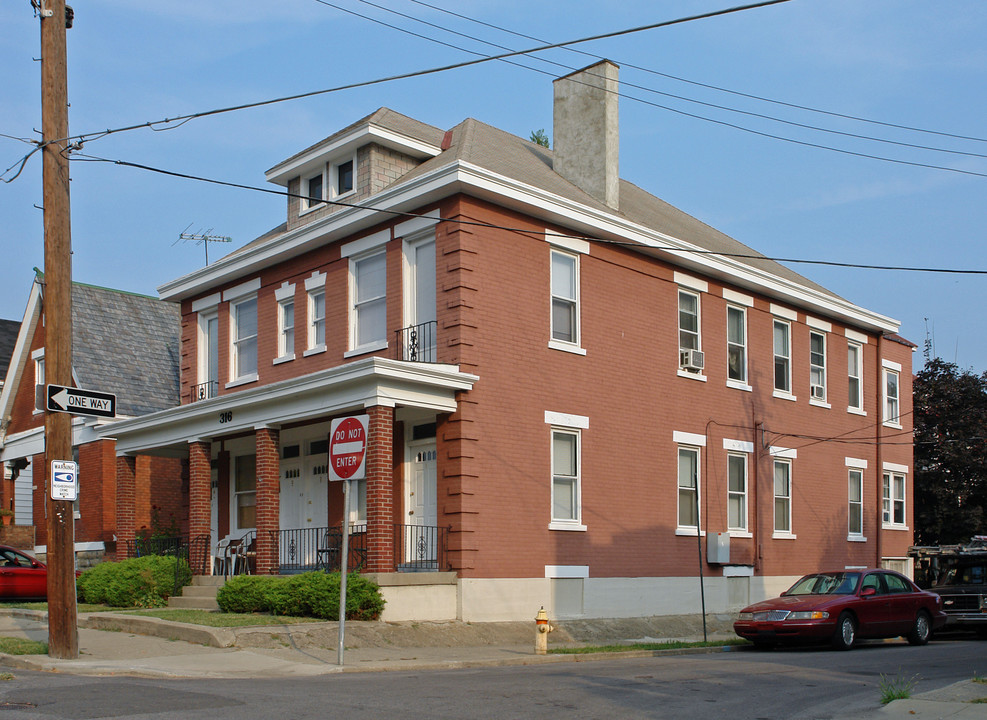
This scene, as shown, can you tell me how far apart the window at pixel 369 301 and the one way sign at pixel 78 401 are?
25.2 feet

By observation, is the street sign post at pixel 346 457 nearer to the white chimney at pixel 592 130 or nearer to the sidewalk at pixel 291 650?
the sidewalk at pixel 291 650

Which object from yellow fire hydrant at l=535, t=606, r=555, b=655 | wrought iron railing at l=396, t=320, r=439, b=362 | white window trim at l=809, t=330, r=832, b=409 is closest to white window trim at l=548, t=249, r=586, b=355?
wrought iron railing at l=396, t=320, r=439, b=362

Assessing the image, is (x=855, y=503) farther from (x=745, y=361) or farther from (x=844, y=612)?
(x=844, y=612)

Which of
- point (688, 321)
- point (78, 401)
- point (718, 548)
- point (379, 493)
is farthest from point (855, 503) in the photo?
point (78, 401)

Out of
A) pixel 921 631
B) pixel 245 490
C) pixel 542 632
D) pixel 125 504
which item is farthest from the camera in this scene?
pixel 245 490

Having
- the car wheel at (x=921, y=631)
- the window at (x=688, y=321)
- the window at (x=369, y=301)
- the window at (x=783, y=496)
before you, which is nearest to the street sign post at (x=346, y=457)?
the window at (x=369, y=301)

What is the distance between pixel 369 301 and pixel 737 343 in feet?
32.0

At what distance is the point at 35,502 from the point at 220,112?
22.3 m

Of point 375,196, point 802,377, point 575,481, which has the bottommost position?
point 575,481

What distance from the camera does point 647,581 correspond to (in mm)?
23562

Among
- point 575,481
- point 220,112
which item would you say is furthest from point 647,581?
point 220,112

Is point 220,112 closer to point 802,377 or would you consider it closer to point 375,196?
point 375,196

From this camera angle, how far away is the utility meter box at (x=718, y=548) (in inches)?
969

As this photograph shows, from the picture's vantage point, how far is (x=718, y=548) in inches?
969
